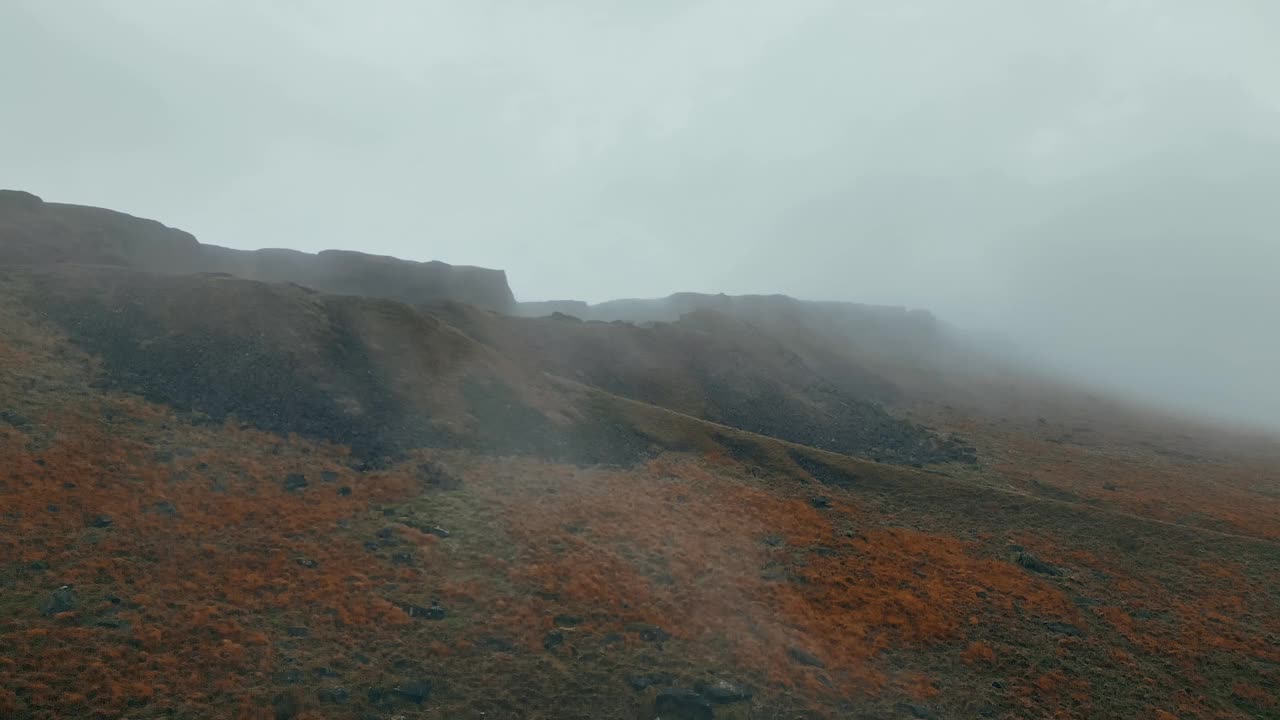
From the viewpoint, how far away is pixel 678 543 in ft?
125

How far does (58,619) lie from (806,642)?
28.6 metres

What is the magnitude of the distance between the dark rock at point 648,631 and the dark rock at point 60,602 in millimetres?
20410

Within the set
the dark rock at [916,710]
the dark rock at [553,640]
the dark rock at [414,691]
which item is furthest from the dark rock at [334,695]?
the dark rock at [916,710]

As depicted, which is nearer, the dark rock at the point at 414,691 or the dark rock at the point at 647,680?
the dark rock at the point at 414,691

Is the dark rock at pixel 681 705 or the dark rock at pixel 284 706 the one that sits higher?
the dark rock at pixel 284 706

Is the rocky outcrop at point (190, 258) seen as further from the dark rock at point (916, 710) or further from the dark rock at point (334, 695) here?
the dark rock at point (916, 710)

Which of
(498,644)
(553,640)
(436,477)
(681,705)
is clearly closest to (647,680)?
(681,705)

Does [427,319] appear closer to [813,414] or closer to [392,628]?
[392,628]

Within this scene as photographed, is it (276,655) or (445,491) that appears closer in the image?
(276,655)

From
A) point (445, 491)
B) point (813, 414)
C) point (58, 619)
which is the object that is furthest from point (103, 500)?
point (813, 414)

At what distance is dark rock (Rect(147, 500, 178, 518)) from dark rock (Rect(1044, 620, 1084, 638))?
44.1 metres

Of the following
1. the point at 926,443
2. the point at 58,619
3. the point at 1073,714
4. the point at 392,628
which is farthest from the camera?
the point at 926,443

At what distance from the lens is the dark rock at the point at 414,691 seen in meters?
21.6

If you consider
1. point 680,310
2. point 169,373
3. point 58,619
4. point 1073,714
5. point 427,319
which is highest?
point 680,310
